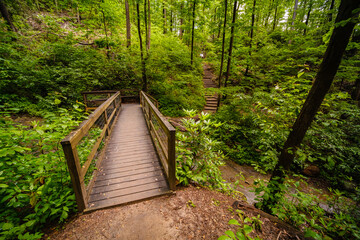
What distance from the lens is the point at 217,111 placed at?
9828 mm

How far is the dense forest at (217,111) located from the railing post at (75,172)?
143 mm

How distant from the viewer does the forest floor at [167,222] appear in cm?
210

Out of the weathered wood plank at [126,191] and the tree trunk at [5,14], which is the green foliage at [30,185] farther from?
the tree trunk at [5,14]

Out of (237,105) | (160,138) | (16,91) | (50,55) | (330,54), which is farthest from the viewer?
(50,55)

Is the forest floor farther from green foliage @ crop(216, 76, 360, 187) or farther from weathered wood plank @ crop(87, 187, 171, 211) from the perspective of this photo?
green foliage @ crop(216, 76, 360, 187)

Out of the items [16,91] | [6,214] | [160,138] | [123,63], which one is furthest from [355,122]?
[16,91]

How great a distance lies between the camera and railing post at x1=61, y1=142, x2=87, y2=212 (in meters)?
2.07

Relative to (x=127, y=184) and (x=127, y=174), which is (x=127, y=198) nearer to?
(x=127, y=184)

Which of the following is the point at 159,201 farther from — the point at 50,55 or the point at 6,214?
the point at 50,55

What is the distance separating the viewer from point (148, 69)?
11734mm

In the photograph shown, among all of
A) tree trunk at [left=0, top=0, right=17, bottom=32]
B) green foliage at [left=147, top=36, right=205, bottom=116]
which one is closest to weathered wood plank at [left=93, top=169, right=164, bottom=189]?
green foliage at [left=147, top=36, right=205, bottom=116]

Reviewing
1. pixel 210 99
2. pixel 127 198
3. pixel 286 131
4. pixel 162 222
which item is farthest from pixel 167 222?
pixel 210 99

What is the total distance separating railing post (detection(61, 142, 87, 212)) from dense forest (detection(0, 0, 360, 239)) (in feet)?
0.47

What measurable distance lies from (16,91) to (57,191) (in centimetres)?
913
